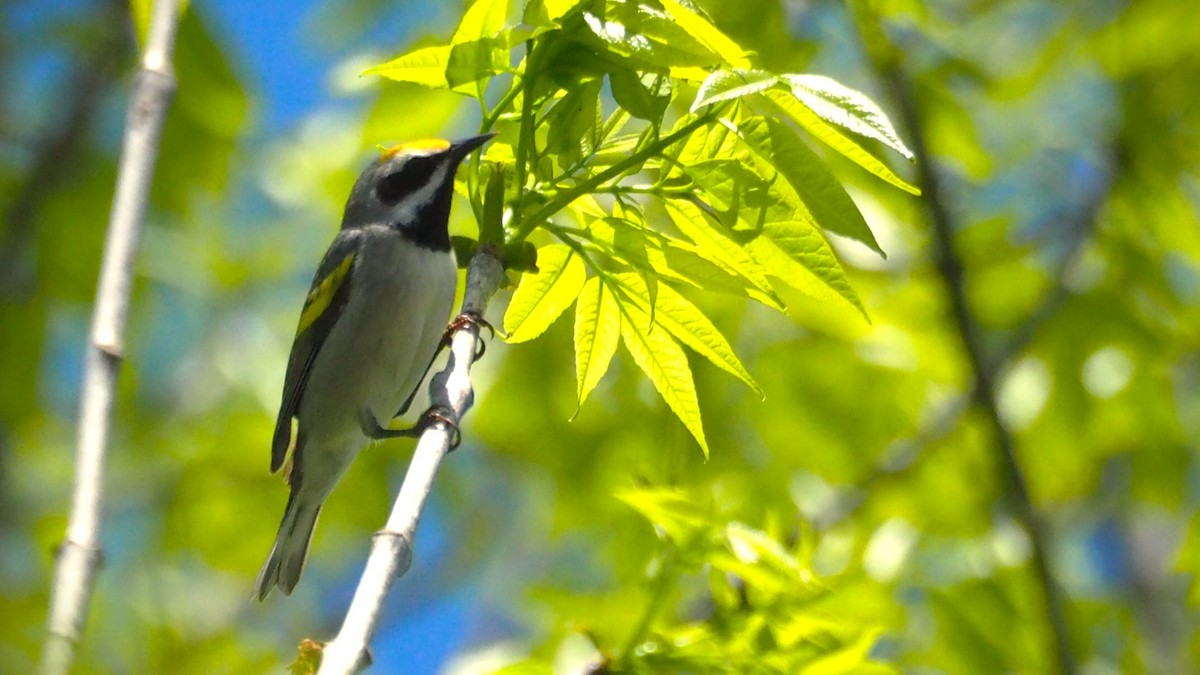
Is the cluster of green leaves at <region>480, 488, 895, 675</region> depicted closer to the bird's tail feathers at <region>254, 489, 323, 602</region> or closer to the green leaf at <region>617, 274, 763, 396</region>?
the green leaf at <region>617, 274, 763, 396</region>

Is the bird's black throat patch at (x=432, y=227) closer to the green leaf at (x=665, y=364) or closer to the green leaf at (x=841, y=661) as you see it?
the green leaf at (x=665, y=364)

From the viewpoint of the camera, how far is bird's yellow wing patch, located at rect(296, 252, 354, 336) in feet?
14.6

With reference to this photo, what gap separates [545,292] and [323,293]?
1855 mm

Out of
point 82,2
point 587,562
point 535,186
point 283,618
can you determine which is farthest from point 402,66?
point 283,618

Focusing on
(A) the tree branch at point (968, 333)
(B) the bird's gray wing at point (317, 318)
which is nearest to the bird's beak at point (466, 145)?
(B) the bird's gray wing at point (317, 318)

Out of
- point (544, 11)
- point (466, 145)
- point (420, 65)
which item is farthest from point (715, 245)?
point (466, 145)

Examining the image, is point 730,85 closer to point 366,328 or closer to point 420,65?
point 420,65

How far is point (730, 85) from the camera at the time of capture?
2.26 meters

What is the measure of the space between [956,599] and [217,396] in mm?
5170

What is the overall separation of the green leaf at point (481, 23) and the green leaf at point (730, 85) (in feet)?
1.89

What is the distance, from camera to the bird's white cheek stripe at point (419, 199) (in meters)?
4.05

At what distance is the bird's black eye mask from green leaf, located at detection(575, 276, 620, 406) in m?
1.34

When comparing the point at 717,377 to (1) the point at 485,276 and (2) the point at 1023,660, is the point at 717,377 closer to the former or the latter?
(2) the point at 1023,660

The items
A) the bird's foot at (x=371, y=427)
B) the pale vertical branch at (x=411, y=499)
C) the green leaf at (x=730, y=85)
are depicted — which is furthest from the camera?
the bird's foot at (x=371, y=427)
